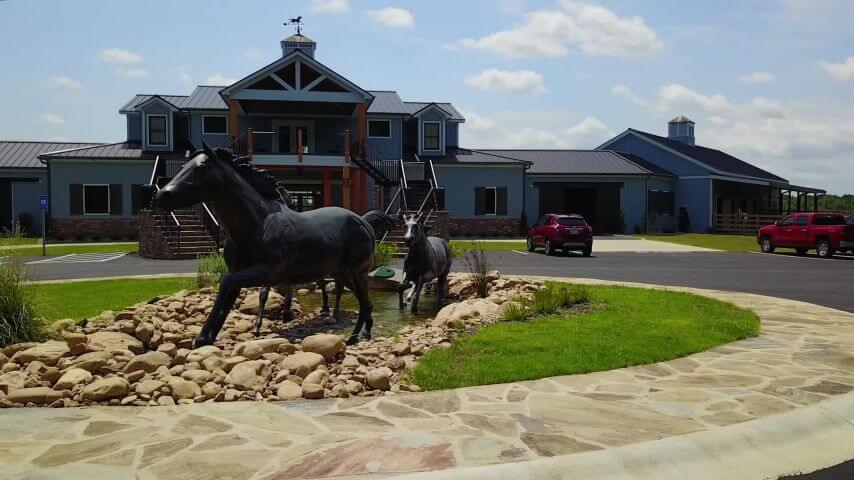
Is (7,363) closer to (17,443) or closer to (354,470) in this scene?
(17,443)

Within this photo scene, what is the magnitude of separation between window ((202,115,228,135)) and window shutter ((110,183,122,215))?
5300 mm

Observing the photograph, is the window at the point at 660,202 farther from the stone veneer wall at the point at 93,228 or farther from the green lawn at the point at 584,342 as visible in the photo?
the green lawn at the point at 584,342

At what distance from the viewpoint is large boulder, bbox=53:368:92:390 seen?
566 centimetres

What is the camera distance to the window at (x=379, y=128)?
121ft

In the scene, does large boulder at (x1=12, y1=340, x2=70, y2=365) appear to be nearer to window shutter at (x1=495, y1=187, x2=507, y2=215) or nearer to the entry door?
window shutter at (x1=495, y1=187, x2=507, y2=215)

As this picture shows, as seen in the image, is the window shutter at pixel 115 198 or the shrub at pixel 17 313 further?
the window shutter at pixel 115 198

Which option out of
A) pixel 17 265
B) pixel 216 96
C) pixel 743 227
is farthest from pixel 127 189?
pixel 743 227

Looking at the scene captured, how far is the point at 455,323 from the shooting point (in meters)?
9.24

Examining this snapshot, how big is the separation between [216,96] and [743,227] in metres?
33.8

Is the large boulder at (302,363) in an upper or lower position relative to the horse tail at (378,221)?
lower

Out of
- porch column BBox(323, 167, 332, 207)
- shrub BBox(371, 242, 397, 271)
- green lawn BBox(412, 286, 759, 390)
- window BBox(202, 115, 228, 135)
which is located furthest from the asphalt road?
window BBox(202, 115, 228, 135)

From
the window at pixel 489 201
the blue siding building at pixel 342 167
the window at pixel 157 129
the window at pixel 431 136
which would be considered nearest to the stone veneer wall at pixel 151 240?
the blue siding building at pixel 342 167

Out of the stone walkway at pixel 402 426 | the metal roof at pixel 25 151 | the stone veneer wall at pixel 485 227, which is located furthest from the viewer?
the stone veneer wall at pixel 485 227

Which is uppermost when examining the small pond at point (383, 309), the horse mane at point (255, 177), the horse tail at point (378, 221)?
the horse mane at point (255, 177)
